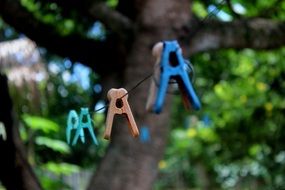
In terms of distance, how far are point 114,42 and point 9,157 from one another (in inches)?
44.1

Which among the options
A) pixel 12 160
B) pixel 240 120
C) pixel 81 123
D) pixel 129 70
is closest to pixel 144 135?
pixel 129 70

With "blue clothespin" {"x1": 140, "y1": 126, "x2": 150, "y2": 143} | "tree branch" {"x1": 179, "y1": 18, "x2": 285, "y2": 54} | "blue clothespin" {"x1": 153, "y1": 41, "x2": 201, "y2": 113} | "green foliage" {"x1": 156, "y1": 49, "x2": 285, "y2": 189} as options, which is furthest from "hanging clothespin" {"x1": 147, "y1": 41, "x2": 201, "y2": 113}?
"green foliage" {"x1": 156, "y1": 49, "x2": 285, "y2": 189}

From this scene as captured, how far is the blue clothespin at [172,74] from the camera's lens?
213cm

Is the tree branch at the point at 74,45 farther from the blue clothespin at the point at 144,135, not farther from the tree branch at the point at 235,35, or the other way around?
the blue clothespin at the point at 144,135

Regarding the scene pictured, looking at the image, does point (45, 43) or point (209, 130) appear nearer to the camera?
point (45, 43)

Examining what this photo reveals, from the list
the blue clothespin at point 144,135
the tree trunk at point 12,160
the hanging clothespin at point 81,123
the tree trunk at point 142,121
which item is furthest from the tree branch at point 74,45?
the hanging clothespin at point 81,123

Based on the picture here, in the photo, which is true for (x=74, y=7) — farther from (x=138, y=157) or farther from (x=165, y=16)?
(x=138, y=157)

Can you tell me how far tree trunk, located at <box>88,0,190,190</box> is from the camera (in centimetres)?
316

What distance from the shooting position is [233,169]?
6879 mm

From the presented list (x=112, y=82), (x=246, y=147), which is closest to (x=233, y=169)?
(x=246, y=147)

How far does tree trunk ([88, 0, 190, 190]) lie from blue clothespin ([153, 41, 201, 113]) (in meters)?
0.99

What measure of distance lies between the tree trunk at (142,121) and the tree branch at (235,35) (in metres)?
0.12

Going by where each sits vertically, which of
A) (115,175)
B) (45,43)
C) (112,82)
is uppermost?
(45,43)

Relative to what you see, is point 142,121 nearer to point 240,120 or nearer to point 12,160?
point 12,160
